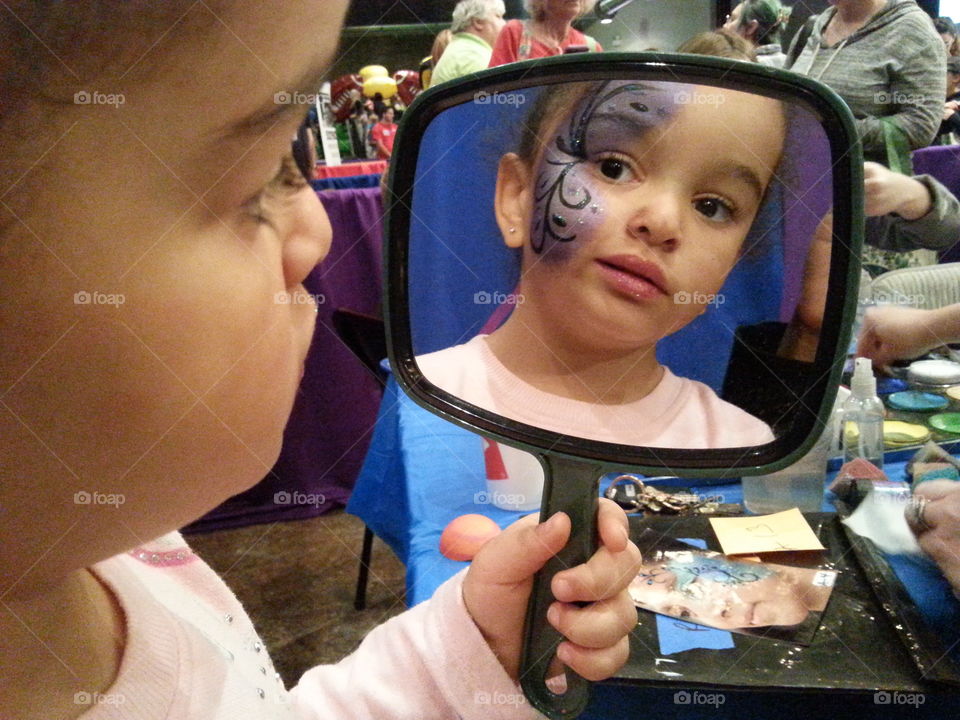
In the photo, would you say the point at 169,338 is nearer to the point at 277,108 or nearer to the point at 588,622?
the point at 277,108

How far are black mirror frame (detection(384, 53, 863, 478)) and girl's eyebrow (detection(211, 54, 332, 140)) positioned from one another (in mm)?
133

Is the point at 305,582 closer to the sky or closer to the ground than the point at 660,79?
closer to the ground

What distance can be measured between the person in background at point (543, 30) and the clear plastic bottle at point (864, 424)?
3.60 ft

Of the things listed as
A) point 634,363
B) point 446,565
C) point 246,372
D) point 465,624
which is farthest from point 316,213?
point 446,565

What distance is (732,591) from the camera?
2.64ft

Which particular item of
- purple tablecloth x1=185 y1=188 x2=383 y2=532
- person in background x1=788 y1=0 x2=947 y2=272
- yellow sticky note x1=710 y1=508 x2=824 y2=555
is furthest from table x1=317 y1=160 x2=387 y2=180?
yellow sticky note x1=710 y1=508 x2=824 y2=555

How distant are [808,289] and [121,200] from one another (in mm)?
397

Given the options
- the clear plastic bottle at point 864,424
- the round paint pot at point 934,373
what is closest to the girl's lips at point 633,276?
the clear plastic bottle at point 864,424

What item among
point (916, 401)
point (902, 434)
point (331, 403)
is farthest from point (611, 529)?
point (331, 403)

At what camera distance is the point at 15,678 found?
409mm

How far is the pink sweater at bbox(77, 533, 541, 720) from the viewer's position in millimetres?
492

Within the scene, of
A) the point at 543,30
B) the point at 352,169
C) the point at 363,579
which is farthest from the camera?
the point at 352,169

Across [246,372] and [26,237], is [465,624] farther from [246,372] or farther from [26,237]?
[26,237]

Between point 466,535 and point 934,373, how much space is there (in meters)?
0.92
